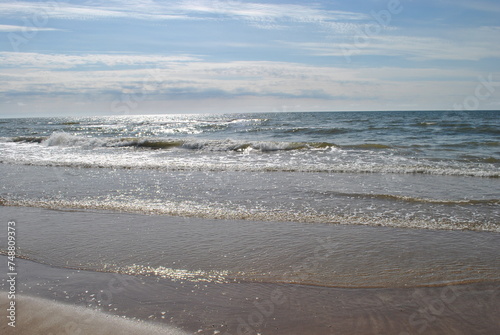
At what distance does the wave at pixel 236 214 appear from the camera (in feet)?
21.0

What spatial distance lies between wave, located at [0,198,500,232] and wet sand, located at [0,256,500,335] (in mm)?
2440

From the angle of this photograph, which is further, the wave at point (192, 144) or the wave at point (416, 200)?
the wave at point (192, 144)

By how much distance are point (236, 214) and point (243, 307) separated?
3445 mm

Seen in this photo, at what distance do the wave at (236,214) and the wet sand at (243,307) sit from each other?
8.01 ft

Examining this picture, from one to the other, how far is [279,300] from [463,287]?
7.11ft

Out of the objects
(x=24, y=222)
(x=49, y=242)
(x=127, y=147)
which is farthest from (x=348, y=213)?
(x=127, y=147)

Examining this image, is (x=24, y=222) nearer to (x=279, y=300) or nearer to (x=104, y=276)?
(x=104, y=276)

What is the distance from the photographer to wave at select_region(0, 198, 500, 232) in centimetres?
639

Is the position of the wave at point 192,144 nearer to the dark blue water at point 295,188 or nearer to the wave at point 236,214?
the dark blue water at point 295,188

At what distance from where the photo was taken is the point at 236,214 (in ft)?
23.0

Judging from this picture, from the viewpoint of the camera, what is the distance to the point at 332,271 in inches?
175

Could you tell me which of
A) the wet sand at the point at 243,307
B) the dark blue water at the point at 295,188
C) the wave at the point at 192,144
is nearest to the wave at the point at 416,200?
the dark blue water at the point at 295,188

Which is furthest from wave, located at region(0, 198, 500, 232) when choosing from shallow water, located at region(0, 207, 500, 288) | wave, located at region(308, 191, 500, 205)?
wave, located at region(308, 191, 500, 205)

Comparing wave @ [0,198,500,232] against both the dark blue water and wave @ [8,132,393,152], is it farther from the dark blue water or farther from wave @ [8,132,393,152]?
wave @ [8,132,393,152]
